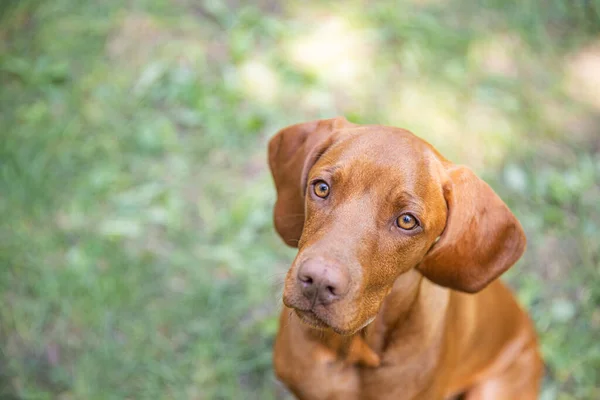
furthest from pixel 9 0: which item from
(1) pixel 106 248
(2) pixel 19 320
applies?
(2) pixel 19 320

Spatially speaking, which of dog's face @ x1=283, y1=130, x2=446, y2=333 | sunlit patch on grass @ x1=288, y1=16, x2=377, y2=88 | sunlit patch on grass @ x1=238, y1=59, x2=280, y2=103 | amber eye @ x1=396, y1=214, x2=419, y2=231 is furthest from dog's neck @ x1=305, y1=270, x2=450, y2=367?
sunlit patch on grass @ x1=288, y1=16, x2=377, y2=88

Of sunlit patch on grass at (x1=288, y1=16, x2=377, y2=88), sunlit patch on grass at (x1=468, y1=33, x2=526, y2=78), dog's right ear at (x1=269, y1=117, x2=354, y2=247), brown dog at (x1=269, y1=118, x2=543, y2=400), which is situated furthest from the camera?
sunlit patch on grass at (x1=468, y1=33, x2=526, y2=78)

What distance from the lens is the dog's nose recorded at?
2.65 meters

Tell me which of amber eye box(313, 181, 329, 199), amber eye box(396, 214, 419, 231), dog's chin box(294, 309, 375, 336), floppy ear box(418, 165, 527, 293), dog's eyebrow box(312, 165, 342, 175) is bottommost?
dog's chin box(294, 309, 375, 336)

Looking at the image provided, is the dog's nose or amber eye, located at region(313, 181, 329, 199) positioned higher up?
amber eye, located at region(313, 181, 329, 199)

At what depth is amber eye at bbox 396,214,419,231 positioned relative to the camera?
2.84 meters

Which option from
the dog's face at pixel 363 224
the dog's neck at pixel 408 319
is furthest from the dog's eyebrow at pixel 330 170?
the dog's neck at pixel 408 319

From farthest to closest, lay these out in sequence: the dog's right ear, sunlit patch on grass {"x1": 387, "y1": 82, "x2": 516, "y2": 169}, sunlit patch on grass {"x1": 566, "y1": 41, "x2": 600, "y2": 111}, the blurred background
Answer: sunlit patch on grass {"x1": 566, "y1": 41, "x2": 600, "y2": 111} → sunlit patch on grass {"x1": 387, "y1": 82, "x2": 516, "y2": 169} → the blurred background → the dog's right ear

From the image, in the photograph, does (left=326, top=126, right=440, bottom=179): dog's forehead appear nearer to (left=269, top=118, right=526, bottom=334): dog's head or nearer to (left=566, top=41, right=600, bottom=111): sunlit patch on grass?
(left=269, top=118, right=526, bottom=334): dog's head

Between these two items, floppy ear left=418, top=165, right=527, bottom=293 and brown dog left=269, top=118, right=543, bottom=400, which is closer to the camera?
brown dog left=269, top=118, right=543, bottom=400

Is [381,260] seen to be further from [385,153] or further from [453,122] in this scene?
[453,122]

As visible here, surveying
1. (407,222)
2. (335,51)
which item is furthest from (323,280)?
(335,51)

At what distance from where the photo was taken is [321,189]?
2961 mm

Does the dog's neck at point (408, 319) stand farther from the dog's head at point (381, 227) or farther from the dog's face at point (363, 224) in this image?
the dog's face at point (363, 224)
